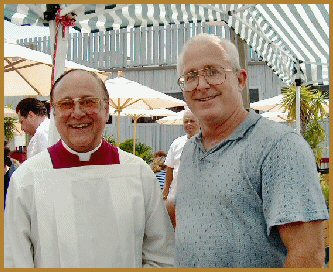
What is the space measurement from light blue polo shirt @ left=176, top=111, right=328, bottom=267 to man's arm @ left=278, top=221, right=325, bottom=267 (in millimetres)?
33

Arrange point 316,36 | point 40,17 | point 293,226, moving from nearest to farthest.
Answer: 1. point 293,226
2. point 40,17
3. point 316,36

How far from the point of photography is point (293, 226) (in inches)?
61.9

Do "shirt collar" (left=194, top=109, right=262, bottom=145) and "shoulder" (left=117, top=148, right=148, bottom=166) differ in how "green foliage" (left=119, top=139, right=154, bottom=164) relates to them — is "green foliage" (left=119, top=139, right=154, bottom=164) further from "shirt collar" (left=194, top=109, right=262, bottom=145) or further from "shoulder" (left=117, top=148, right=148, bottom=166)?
"shirt collar" (left=194, top=109, right=262, bottom=145)

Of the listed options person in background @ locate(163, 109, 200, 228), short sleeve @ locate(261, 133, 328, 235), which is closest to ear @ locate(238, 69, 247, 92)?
short sleeve @ locate(261, 133, 328, 235)

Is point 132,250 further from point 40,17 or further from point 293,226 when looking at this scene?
point 40,17

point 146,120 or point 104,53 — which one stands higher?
point 104,53

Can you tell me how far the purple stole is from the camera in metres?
2.23

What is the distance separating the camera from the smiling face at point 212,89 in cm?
189

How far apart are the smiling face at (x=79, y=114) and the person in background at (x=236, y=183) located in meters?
0.37

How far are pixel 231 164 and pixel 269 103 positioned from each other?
1057 cm

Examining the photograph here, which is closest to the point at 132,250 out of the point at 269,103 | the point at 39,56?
the point at 39,56

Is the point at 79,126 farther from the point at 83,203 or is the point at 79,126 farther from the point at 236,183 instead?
the point at 236,183

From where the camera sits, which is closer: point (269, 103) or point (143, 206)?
point (143, 206)

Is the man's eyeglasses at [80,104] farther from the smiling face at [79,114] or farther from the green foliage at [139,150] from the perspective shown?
the green foliage at [139,150]
